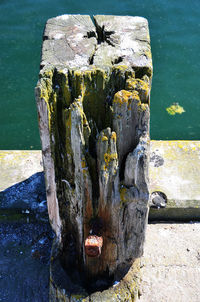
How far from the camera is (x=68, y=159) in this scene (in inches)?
127

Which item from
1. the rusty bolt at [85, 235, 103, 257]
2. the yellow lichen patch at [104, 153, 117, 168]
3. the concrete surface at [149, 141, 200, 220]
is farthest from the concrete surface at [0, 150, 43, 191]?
the yellow lichen patch at [104, 153, 117, 168]

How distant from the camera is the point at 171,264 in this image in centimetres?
430

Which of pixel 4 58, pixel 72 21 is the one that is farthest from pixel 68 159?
pixel 4 58

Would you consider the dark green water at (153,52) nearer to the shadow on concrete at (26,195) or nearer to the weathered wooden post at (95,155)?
the shadow on concrete at (26,195)

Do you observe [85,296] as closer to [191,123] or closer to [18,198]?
[18,198]

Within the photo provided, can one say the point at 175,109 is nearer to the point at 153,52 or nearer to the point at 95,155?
the point at 153,52

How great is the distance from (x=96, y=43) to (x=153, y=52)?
5.23 metres

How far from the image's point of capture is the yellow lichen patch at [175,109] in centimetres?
742

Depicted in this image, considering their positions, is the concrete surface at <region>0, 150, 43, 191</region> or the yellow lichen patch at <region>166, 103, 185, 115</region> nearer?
the concrete surface at <region>0, 150, 43, 191</region>

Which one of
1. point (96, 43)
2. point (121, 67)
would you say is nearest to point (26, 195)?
point (96, 43)

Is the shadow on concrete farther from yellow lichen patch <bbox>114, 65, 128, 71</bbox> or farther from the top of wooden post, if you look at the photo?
yellow lichen patch <bbox>114, 65, 128, 71</bbox>

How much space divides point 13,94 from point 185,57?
403 cm

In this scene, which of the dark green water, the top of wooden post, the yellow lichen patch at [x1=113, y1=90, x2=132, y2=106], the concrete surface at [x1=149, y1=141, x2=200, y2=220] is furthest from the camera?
the dark green water

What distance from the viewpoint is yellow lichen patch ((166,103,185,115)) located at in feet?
24.3
